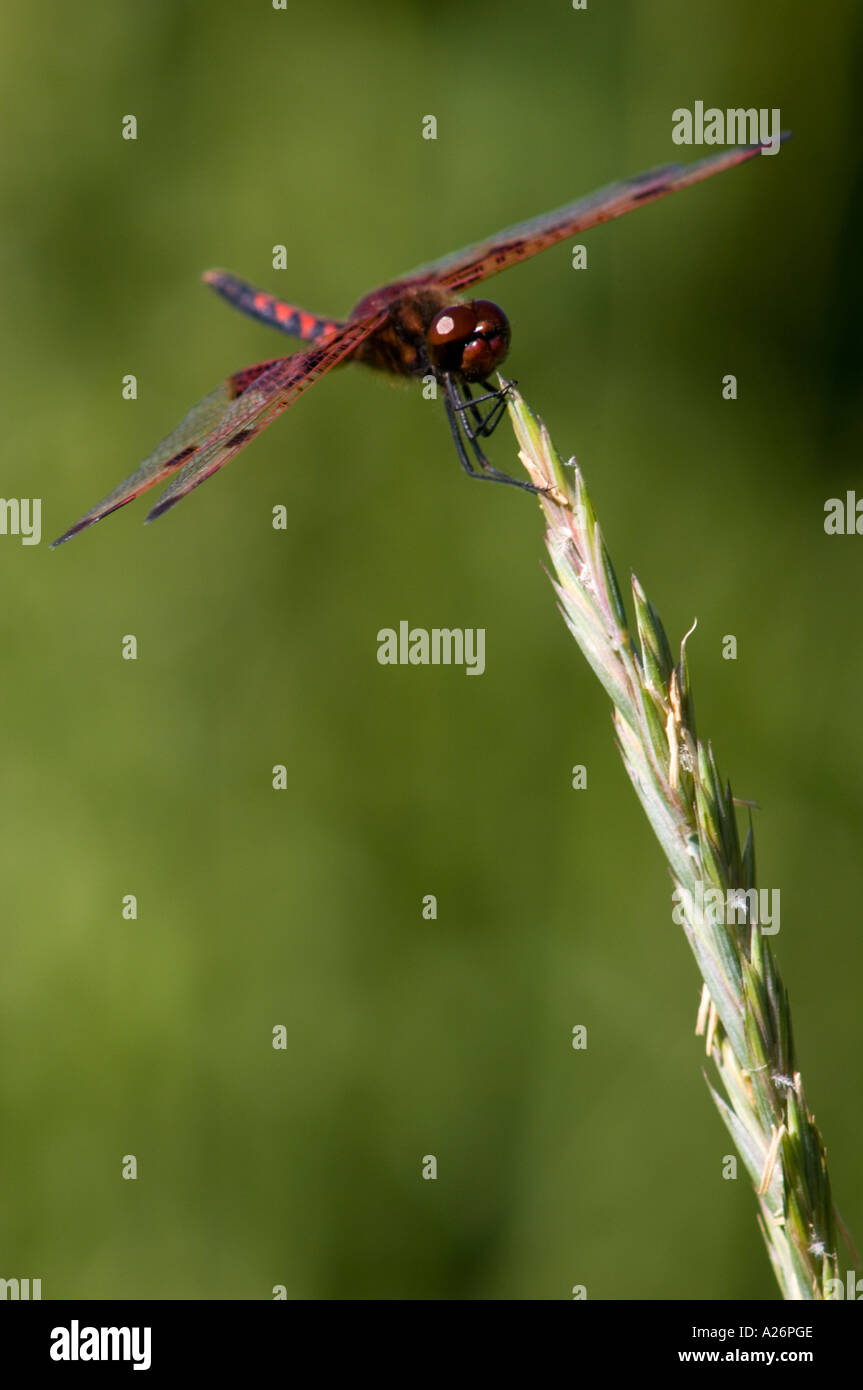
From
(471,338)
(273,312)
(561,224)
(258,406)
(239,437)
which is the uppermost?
(273,312)

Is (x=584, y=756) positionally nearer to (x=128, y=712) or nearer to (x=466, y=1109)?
(x=466, y=1109)

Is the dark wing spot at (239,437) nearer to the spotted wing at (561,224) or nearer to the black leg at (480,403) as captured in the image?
the black leg at (480,403)

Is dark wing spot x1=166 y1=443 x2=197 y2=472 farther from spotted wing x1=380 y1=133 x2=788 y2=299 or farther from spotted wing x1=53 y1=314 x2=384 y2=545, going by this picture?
spotted wing x1=380 y1=133 x2=788 y2=299

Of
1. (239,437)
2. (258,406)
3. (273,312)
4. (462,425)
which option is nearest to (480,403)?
(462,425)

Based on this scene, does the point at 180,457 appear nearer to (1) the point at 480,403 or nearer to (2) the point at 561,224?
(1) the point at 480,403
